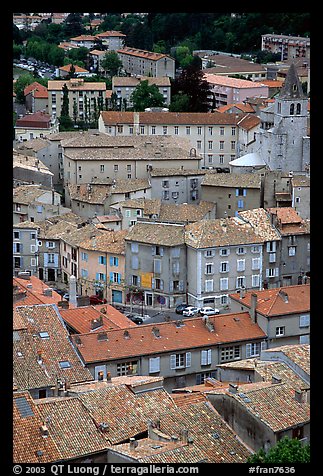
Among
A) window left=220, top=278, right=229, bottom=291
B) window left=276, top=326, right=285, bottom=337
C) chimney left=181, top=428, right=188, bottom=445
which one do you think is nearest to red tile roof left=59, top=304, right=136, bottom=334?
window left=276, top=326, right=285, bottom=337

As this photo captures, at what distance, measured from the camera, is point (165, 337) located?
1277 cm

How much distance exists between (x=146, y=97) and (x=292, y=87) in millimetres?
9437

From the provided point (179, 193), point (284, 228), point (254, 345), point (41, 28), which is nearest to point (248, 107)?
point (179, 193)

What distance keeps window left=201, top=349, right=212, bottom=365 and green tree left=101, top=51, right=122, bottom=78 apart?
A: 3033 cm

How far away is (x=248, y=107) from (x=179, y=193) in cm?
896

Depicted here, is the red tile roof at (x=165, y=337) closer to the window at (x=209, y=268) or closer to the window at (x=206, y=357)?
the window at (x=206, y=357)

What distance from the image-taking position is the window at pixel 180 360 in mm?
12562

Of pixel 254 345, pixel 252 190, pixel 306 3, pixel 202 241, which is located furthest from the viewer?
pixel 252 190

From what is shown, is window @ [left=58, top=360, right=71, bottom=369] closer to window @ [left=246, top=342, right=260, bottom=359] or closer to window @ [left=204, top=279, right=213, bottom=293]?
window @ [left=246, top=342, right=260, bottom=359]

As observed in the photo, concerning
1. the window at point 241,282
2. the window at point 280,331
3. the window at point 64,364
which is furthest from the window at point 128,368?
the window at point 241,282

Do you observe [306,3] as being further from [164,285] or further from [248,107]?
[248,107]

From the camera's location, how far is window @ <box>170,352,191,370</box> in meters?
12.6

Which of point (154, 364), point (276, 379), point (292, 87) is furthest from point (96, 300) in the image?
point (292, 87)
